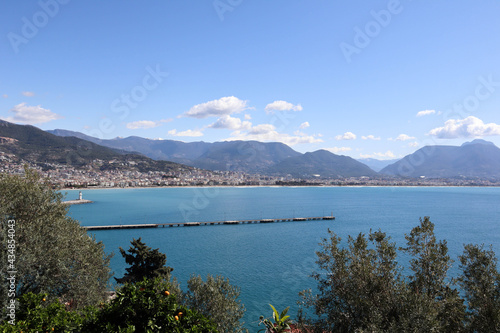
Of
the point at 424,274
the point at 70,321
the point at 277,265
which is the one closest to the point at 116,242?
the point at 277,265

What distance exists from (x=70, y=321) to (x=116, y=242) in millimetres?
52942

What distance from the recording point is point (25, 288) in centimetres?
1478

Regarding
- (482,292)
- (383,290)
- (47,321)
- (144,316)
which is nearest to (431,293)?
(383,290)

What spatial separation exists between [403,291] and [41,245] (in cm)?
1769

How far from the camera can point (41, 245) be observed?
15031mm

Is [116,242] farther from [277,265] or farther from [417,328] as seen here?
[417,328]

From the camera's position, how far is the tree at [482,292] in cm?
1097

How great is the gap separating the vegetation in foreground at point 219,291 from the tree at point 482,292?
39 mm

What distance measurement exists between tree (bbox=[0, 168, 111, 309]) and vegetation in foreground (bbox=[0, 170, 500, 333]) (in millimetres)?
53

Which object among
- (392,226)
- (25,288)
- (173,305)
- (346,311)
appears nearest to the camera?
(173,305)

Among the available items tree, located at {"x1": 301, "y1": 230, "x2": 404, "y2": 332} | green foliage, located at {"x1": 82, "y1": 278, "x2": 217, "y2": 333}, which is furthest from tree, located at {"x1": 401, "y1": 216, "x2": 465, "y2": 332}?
green foliage, located at {"x1": 82, "y1": 278, "x2": 217, "y2": 333}

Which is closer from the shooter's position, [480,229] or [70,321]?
[70,321]

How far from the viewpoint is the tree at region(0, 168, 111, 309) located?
13953 mm

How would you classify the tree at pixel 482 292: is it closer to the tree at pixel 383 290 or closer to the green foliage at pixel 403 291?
the green foliage at pixel 403 291
